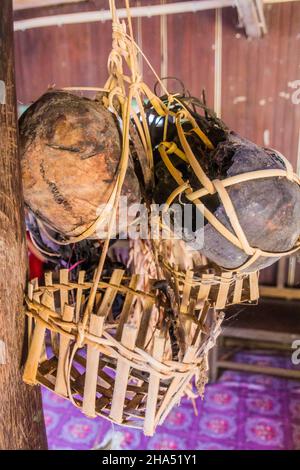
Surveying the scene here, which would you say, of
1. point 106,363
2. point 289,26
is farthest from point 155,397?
point 289,26

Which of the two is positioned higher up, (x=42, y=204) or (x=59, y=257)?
(x=42, y=204)

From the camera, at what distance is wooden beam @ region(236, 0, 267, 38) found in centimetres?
89

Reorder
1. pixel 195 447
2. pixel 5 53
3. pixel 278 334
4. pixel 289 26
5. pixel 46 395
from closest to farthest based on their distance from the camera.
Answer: pixel 5 53
pixel 289 26
pixel 278 334
pixel 195 447
pixel 46 395

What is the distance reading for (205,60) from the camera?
132 centimetres

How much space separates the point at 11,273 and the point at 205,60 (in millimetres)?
1041

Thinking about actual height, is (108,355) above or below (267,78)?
below

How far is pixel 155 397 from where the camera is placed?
21.5 inches

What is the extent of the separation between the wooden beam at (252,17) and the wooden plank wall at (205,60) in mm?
20

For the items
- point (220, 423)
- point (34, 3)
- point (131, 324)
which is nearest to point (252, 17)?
point (34, 3)

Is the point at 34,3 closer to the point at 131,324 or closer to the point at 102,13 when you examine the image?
the point at 102,13

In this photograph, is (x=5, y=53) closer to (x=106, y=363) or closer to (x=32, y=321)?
(x=32, y=321)

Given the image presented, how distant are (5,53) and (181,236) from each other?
337 mm

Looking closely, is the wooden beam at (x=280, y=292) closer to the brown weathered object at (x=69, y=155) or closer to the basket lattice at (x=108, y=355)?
the basket lattice at (x=108, y=355)

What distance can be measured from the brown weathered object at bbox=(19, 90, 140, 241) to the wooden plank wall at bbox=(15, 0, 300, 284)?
0.28 meters
